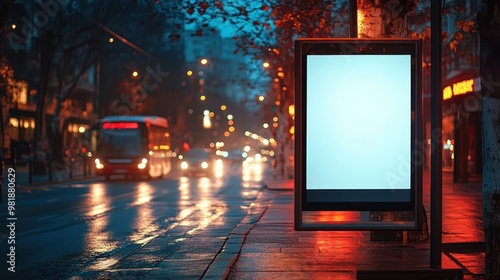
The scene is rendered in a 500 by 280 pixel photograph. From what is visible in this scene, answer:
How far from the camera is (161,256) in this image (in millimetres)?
11844

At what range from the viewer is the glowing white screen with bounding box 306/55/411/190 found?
373 inches

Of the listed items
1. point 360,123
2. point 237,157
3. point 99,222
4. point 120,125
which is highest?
point 120,125

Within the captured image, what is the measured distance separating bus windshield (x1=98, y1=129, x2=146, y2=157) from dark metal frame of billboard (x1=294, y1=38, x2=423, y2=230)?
33.4 meters

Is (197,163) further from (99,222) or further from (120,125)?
(99,222)

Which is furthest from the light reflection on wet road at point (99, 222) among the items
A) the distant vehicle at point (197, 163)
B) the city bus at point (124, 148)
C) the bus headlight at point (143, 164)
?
the distant vehicle at point (197, 163)

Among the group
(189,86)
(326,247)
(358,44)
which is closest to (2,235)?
(326,247)

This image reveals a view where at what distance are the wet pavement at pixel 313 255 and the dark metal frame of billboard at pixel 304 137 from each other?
0.55 m

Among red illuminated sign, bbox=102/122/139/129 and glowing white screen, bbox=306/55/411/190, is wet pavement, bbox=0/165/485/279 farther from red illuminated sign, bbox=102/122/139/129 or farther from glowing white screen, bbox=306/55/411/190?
red illuminated sign, bbox=102/122/139/129

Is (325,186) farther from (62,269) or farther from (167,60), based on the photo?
(167,60)

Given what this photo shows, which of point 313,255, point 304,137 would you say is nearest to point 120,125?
point 313,255

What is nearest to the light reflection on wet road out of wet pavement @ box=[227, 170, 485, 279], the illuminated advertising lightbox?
wet pavement @ box=[227, 170, 485, 279]

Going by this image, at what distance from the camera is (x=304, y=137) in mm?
9477

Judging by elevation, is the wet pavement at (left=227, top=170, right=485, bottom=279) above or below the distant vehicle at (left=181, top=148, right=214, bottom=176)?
below

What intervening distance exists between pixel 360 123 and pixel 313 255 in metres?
2.39
